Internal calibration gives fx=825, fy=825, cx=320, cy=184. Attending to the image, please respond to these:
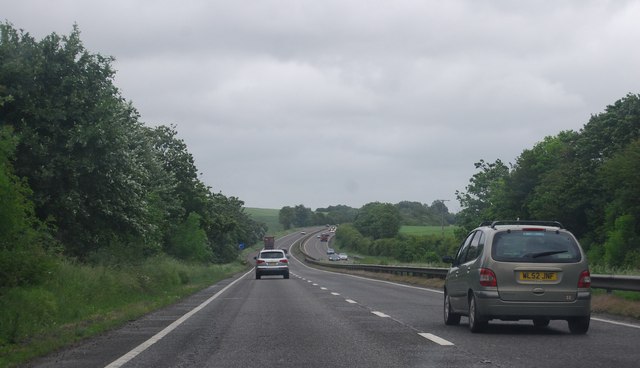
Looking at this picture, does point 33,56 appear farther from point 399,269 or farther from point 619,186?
point 619,186

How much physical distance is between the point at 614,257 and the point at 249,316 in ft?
166

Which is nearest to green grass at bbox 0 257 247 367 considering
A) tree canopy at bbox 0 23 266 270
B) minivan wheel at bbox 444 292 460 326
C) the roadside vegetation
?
the roadside vegetation

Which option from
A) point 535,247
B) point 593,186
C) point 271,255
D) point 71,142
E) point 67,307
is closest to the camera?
point 535,247

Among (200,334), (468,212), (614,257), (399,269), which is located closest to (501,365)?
(200,334)

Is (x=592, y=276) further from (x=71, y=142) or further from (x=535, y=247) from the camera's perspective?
(x=71, y=142)

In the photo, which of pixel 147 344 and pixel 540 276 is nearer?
pixel 147 344

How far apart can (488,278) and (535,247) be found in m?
0.87

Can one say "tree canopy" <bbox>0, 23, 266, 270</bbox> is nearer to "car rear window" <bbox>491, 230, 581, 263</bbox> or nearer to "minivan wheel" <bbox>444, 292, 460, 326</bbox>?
"minivan wheel" <bbox>444, 292, 460, 326</bbox>

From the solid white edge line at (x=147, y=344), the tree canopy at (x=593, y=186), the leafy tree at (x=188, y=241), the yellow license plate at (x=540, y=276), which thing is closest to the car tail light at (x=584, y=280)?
the yellow license plate at (x=540, y=276)

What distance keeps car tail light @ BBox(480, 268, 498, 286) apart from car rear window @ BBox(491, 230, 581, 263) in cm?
24

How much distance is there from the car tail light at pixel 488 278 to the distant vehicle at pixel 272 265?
33.5 m

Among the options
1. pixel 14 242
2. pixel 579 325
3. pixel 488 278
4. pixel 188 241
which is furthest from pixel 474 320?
pixel 188 241

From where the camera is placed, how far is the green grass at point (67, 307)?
1219cm

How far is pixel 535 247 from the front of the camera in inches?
493
